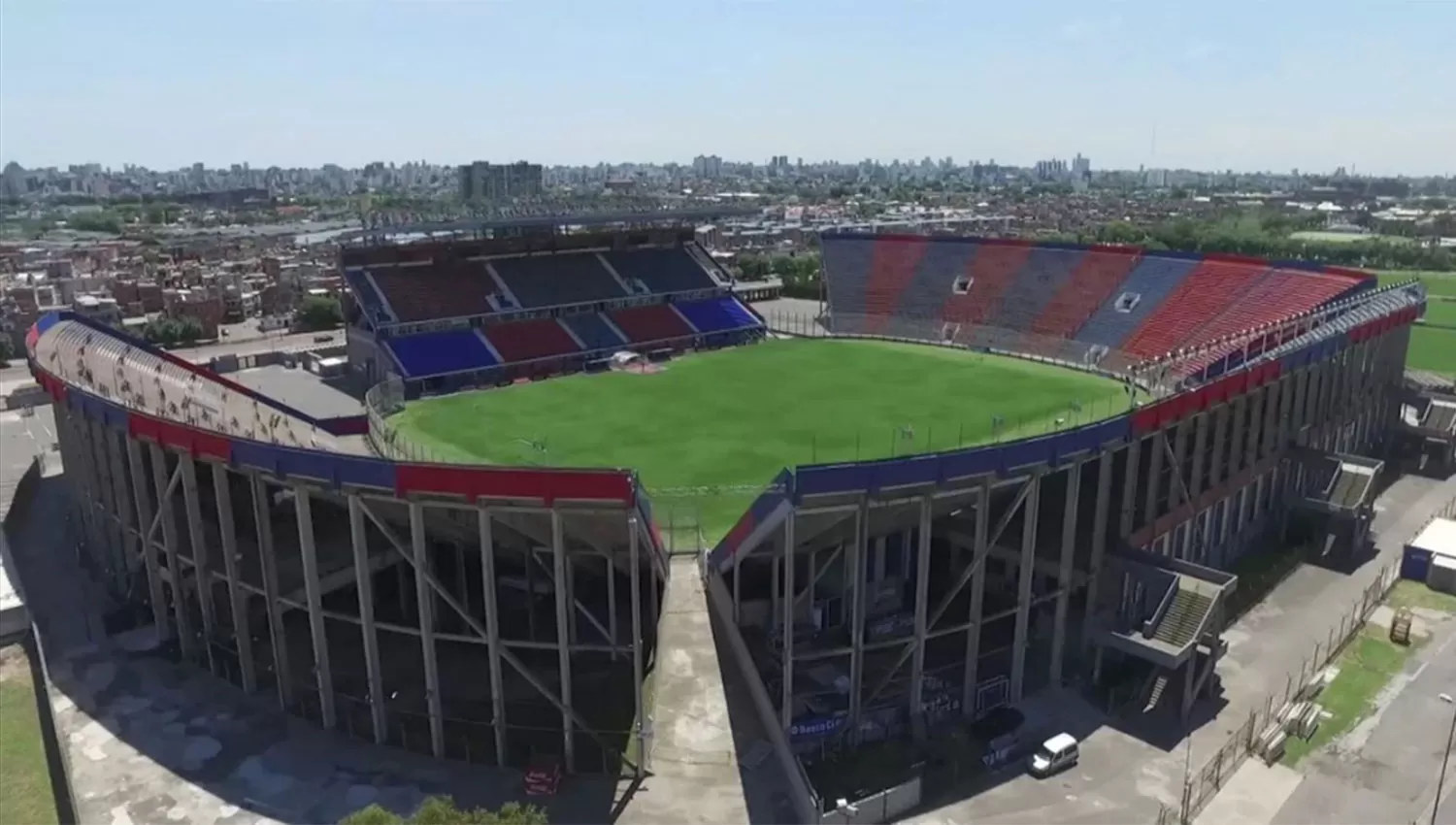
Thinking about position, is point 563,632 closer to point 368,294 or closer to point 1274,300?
point 368,294

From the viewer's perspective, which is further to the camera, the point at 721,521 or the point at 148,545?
the point at 721,521

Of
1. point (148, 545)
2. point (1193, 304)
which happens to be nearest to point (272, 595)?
point (148, 545)

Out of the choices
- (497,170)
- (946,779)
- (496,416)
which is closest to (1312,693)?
(946,779)

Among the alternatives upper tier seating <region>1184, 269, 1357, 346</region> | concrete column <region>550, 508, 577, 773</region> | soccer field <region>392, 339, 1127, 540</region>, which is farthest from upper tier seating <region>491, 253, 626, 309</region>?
concrete column <region>550, 508, 577, 773</region>

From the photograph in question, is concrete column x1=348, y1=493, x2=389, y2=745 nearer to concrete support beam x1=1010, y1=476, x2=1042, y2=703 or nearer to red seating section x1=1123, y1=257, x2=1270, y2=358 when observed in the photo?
concrete support beam x1=1010, y1=476, x2=1042, y2=703

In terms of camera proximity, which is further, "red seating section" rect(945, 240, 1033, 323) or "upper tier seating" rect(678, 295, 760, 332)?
"red seating section" rect(945, 240, 1033, 323)

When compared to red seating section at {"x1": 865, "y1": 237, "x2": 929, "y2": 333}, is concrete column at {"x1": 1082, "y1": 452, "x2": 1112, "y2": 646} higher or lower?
lower

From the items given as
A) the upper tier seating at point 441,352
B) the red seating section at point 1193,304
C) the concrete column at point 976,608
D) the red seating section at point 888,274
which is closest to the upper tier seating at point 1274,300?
the red seating section at point 1193,304

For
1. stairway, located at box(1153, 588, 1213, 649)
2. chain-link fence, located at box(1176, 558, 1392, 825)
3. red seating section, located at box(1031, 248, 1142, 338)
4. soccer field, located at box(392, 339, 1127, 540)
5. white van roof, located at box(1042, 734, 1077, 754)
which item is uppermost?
red seating section, located at box(1031, 248, 1142, 338)

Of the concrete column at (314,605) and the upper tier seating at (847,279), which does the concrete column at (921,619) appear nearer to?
the concrete column at (314,605)
